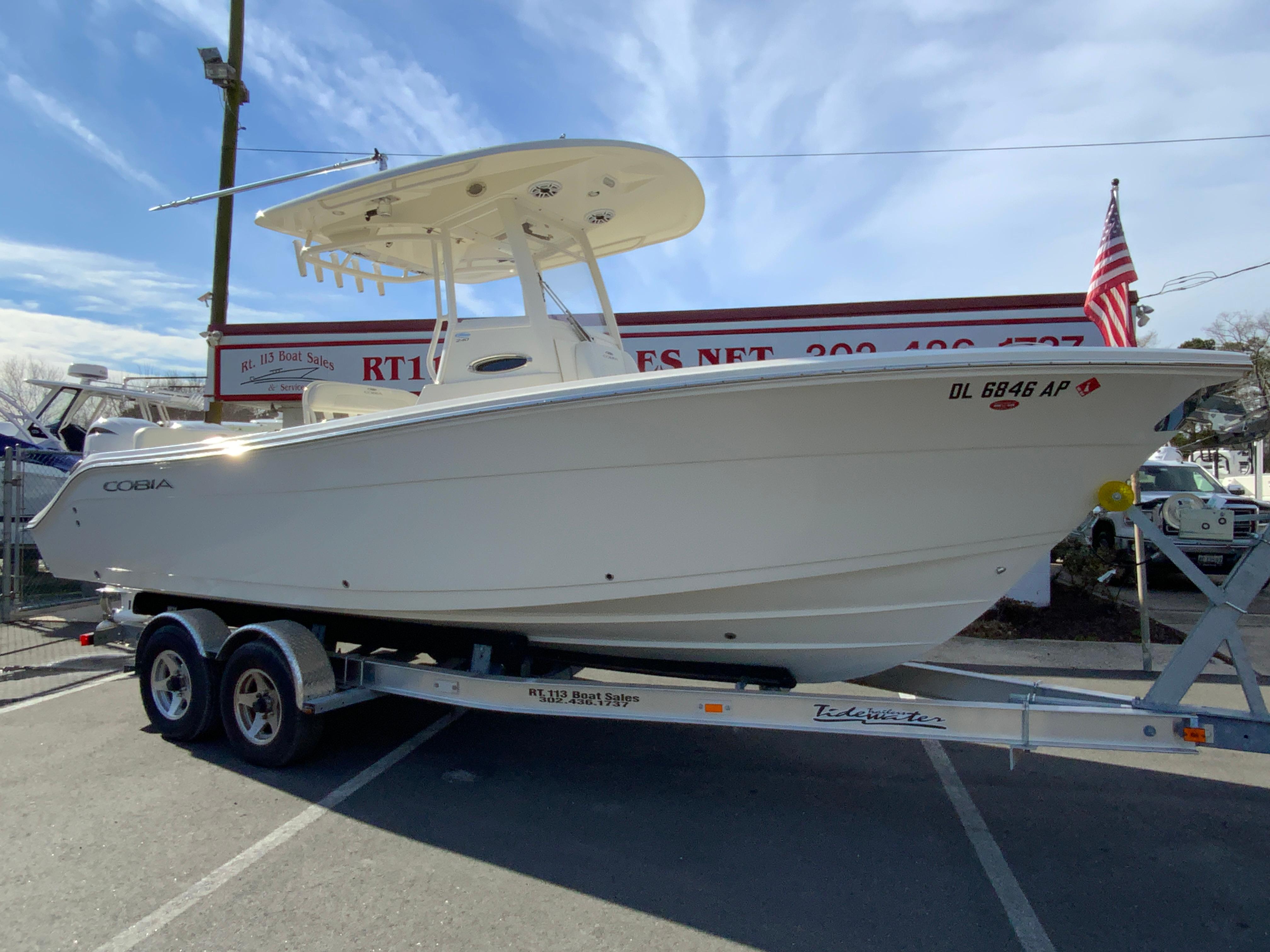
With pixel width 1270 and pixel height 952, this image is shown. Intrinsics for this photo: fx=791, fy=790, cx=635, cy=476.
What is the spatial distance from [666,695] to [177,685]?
3.17m

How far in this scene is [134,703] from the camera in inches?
223

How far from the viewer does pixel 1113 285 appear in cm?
557

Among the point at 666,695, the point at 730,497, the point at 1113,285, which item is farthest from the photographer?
the point at 1113,285

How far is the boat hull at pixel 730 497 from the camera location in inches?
120

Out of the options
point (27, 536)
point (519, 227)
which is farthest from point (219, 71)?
point (519, 227)

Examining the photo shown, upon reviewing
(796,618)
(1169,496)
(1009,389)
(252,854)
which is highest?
(1009,389)

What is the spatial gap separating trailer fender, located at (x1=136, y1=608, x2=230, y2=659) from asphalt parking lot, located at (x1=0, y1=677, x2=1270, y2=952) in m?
0.59

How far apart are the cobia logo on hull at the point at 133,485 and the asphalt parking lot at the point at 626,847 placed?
1531 mm

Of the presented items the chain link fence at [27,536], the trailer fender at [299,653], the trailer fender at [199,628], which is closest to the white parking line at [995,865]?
the trailer fender at [299,653]

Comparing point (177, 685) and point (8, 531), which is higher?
point (8, 531)

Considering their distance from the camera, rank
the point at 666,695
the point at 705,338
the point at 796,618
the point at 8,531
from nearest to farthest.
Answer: the point at 796,618 < the point at 666,695 < the point at 8,531 < the point at 705,338

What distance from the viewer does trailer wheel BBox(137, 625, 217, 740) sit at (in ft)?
15.2

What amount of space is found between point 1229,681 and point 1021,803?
319cm

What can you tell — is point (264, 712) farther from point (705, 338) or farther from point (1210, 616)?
point (705, 338)
